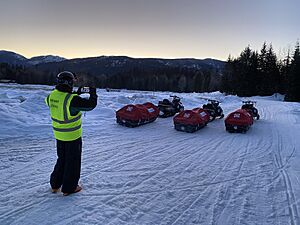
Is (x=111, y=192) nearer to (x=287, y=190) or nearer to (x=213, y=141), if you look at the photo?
(x=287, y=190)

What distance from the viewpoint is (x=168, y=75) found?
11281 cm

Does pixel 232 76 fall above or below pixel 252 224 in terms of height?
above

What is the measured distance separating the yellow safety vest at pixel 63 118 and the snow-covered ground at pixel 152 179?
100cm

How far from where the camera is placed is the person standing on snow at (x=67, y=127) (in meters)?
4.41

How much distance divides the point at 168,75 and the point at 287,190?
109 meters

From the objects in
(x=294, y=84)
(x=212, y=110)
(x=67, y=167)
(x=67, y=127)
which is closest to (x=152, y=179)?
(x=67, y=167)

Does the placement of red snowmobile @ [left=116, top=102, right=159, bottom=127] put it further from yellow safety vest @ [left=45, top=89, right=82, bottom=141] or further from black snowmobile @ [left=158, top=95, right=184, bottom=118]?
yellow safety vest @ [left=45, top=89, right=82, bottom=141]

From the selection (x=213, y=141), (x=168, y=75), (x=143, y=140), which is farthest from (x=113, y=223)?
(x=168, y=75)

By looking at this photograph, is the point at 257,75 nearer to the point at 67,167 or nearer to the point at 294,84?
the point at 294,84

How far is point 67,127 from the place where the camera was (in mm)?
4531

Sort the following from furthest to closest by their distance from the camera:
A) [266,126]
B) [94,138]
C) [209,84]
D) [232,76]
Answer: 1. [209,84]
2. [232,76]
3. [266,126]
4. [94,138]

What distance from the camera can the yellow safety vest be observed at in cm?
444

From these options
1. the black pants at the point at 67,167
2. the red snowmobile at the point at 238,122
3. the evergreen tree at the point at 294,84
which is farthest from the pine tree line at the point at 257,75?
the black pants at the point at 67,167

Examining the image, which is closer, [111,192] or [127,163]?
[111,192]
